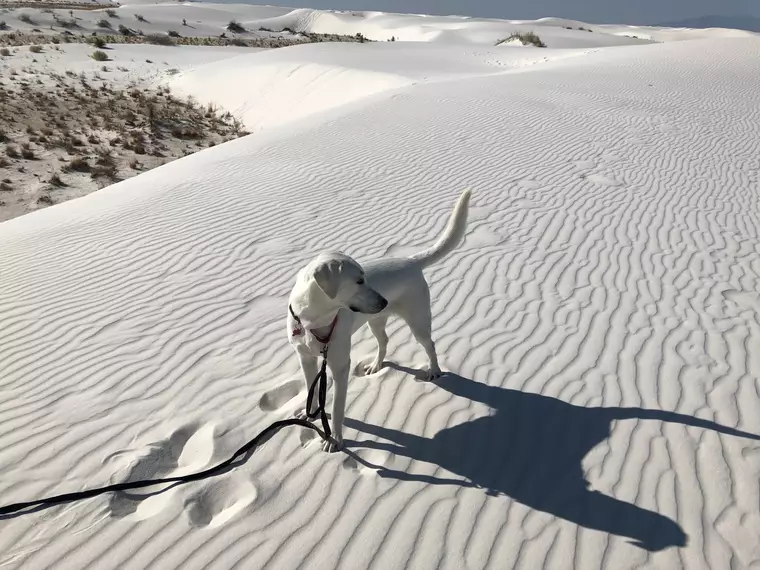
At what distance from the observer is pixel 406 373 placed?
4391mm

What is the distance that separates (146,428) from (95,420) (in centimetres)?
40

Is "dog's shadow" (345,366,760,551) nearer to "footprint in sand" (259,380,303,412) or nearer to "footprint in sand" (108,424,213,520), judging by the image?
"footprint in sand" (259,380,303,412)

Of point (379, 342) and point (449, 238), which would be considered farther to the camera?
point (379, 342)

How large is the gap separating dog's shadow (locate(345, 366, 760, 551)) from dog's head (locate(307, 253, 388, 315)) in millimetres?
1224

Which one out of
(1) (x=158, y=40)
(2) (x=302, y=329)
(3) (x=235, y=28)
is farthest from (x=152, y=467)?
(3) (x=235, y=28)

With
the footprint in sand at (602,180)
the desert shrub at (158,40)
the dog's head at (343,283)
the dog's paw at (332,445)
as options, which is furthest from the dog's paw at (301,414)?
the desert shrub at (158,40)

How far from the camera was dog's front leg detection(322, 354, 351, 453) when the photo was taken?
10.6 ft

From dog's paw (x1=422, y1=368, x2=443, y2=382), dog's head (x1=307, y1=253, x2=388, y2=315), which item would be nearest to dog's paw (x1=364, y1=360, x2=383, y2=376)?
dog's paw (x1=422, y1=368, x2=443, y2=382)

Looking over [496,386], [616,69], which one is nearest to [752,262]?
[496,386]

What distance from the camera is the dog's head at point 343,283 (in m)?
2.74

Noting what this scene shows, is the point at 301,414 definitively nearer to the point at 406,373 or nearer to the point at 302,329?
the point at 406,373

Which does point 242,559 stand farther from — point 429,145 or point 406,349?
point 429,145

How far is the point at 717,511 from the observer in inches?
124

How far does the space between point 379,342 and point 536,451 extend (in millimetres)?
1427
